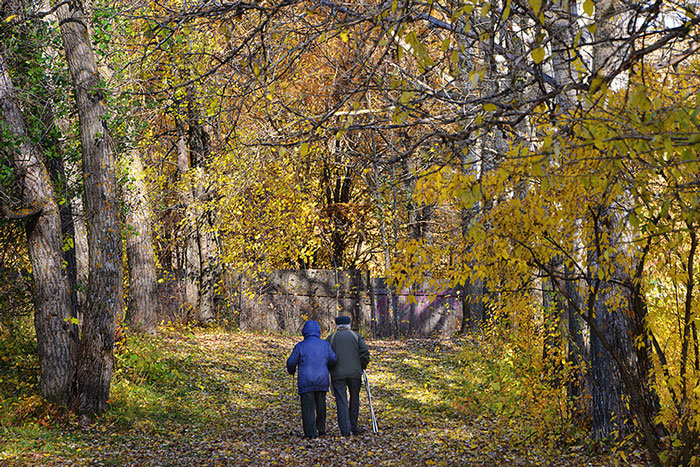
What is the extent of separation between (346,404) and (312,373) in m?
0.73

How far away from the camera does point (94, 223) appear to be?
9875mm

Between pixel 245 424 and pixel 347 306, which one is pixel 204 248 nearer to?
pixel 347 306

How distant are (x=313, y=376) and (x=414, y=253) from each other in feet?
15.5

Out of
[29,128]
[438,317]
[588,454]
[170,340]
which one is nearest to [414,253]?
[588,454]

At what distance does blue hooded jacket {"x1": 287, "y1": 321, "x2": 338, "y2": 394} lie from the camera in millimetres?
9766

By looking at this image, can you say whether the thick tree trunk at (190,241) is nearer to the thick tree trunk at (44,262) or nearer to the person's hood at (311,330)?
the thick tree trunk at (44,262)

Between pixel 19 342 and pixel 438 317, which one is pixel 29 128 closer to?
pixel 19 342

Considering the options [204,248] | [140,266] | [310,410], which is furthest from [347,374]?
[204,248]

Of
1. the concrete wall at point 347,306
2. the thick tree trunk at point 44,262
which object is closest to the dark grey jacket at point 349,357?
the thick tree trunk at point 44,262

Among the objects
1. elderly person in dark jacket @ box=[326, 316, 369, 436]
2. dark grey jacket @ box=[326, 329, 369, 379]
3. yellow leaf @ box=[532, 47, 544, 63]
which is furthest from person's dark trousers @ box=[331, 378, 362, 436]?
yellow leaf @ box=[532, 47, 544, 63]

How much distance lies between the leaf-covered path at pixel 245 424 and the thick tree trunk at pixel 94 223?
2.17ft

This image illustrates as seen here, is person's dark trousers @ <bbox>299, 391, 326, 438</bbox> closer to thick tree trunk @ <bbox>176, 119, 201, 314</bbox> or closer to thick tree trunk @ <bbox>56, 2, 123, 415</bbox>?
thick tree trunk @ <bbox>56, 2, 123, 415</bbox>

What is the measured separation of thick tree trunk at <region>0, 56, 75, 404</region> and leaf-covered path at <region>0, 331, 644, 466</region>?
0.89 m

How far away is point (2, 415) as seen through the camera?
9039 mm
